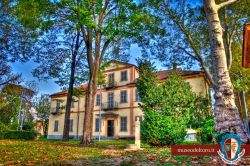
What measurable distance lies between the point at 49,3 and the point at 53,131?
2997cm

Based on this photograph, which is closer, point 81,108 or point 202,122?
point 202,122

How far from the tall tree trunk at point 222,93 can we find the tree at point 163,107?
18.0 feet

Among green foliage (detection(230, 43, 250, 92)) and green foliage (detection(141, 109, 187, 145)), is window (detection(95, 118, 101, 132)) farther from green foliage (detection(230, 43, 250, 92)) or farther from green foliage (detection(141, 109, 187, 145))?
green foliage (detection(141, 109, 187, 145))

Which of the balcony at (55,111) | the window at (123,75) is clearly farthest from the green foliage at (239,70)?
the balcony at (55,111)

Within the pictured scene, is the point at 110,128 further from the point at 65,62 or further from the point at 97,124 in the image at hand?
the point at 65,62

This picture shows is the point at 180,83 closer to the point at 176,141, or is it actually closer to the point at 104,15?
the point at 176,141

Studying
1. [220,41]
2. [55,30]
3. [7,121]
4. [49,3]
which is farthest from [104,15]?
[7,121]

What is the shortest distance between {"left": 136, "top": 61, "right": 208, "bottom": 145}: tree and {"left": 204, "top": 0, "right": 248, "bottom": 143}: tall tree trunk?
548cm

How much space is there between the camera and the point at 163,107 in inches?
555

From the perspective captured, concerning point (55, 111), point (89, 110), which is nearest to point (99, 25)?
point (89, 110)

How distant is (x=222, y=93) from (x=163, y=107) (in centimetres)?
612

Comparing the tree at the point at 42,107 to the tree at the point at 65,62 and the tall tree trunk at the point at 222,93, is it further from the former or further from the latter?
the tall tree trunk at the point at 222,93

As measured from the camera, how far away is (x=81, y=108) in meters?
36.3

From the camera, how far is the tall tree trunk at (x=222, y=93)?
7.62 metres
